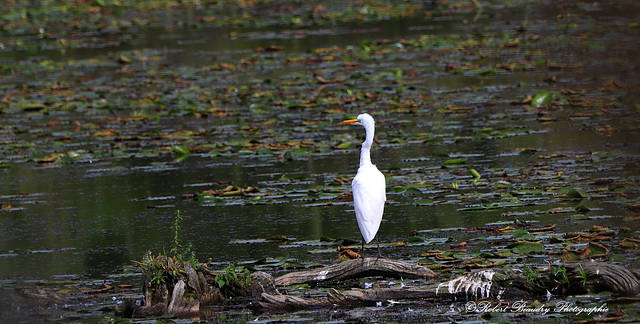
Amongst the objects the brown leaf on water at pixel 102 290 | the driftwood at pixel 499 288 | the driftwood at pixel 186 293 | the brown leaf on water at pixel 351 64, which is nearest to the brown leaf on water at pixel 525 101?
the brown leaf on water at pixel 351 64

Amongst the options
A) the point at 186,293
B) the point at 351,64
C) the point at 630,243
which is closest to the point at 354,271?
the point at 186,293

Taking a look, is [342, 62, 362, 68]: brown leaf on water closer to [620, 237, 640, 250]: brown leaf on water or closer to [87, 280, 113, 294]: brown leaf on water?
[620, 237, 640, 250]: brown leaf on water

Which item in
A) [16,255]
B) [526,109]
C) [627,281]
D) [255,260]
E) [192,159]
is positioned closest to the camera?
[627,281]

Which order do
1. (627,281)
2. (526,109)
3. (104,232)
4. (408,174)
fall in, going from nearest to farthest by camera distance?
(627,281), (104,232), (408,174), (526,109)

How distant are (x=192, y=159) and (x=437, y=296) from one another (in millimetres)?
6151

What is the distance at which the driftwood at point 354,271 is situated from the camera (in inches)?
278

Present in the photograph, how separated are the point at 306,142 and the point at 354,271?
5.19 metres

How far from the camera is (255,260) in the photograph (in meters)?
7.82

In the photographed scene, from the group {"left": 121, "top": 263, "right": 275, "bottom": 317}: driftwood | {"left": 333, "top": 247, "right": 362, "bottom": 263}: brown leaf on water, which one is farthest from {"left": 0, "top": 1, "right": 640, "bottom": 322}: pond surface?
{"left": 121, "top": 263, "right": 275, "bottom": 317}: driftwood

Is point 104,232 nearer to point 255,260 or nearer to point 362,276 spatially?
point 255,260

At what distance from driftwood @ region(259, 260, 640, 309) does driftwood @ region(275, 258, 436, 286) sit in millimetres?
376

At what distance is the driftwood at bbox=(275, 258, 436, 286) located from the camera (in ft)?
23.2

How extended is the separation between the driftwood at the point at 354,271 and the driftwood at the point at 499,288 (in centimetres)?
38

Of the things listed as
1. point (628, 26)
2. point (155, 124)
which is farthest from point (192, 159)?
point (628, 26)
